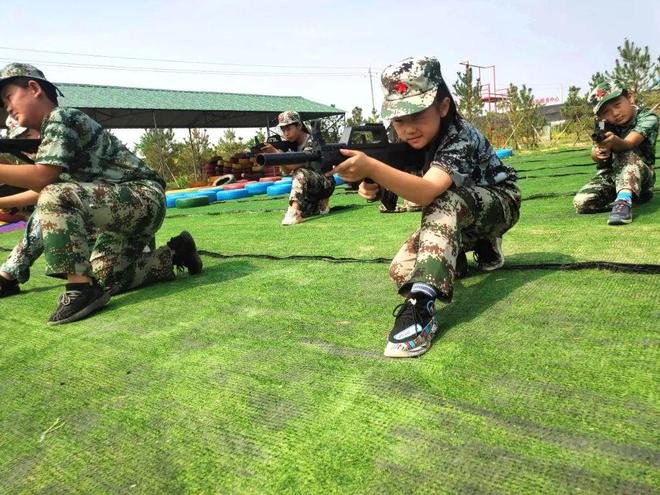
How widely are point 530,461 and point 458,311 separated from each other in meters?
1.01

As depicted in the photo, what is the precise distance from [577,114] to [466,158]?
23.2 metres

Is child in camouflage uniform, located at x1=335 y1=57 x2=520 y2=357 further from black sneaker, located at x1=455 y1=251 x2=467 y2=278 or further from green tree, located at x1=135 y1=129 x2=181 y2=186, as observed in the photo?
A: green tree, located at x1=135 y1=129 x2=181 y2=186

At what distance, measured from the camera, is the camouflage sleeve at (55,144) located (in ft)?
8.18

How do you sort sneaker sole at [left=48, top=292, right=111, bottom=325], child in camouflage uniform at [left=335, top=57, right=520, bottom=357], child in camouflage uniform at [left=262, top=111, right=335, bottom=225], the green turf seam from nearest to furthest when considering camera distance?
child in camouflage uniform at [left=335, top=57, right=520, bottom=357] → the green turf seam → sneaker sole at [left=48, top=292, right=111, bottom=325] → child in camouflage uniform at [left=262, top=111, right=335, bottom=225]

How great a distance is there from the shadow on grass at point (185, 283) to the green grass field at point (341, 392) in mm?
66

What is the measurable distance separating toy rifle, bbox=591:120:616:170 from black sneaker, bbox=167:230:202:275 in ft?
10.0

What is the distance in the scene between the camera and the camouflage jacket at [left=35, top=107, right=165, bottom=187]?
2.51m

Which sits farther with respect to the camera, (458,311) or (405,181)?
(458,311)

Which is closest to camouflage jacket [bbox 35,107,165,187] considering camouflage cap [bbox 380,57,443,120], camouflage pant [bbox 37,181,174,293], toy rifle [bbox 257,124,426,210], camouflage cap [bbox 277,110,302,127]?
camouflage pant [bbox 37,181,174,293]

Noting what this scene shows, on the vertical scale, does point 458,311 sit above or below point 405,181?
below

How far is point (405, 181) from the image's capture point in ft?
6.03

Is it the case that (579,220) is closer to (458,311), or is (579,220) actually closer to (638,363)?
(458,311)

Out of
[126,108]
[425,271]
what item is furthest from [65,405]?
[126,108]

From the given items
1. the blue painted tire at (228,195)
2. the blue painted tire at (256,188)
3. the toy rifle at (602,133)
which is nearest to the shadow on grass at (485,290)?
the toy rifle at (602,133)
